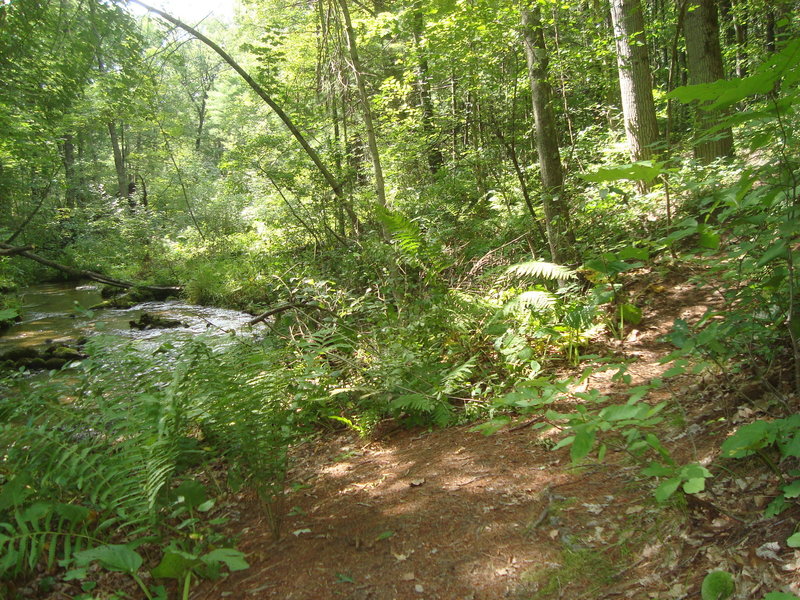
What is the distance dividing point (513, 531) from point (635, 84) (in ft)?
22.9

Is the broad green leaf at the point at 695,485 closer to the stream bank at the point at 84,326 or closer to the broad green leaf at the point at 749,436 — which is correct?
the broad green leaf at the point at 749,436

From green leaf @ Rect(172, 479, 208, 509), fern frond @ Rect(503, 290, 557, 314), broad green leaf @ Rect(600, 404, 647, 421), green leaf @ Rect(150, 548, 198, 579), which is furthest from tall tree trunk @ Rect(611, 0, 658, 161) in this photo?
green leaf @ Rect(150, 548, 198, 579)

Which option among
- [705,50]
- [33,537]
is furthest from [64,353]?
[705,50]

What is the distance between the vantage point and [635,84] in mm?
7156

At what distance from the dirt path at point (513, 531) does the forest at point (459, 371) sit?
0.02 m

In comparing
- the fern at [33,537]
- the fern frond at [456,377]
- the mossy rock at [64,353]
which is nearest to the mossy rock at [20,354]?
the mossy rock at [64,353]

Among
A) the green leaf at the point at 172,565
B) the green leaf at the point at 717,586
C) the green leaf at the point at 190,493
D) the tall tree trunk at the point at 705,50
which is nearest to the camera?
the green leaf at the point at 717,586

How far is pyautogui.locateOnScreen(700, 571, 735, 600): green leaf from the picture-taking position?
1.69 metres

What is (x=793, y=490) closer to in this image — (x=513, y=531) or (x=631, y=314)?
Answer: (x=513, y=531)

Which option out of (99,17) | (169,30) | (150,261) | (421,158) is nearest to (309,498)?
(99,17)

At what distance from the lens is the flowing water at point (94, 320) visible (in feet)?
34.8

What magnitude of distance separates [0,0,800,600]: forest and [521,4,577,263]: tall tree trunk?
1.3 inches

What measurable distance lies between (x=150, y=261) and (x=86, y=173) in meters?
9.91

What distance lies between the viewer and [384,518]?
2.91m
